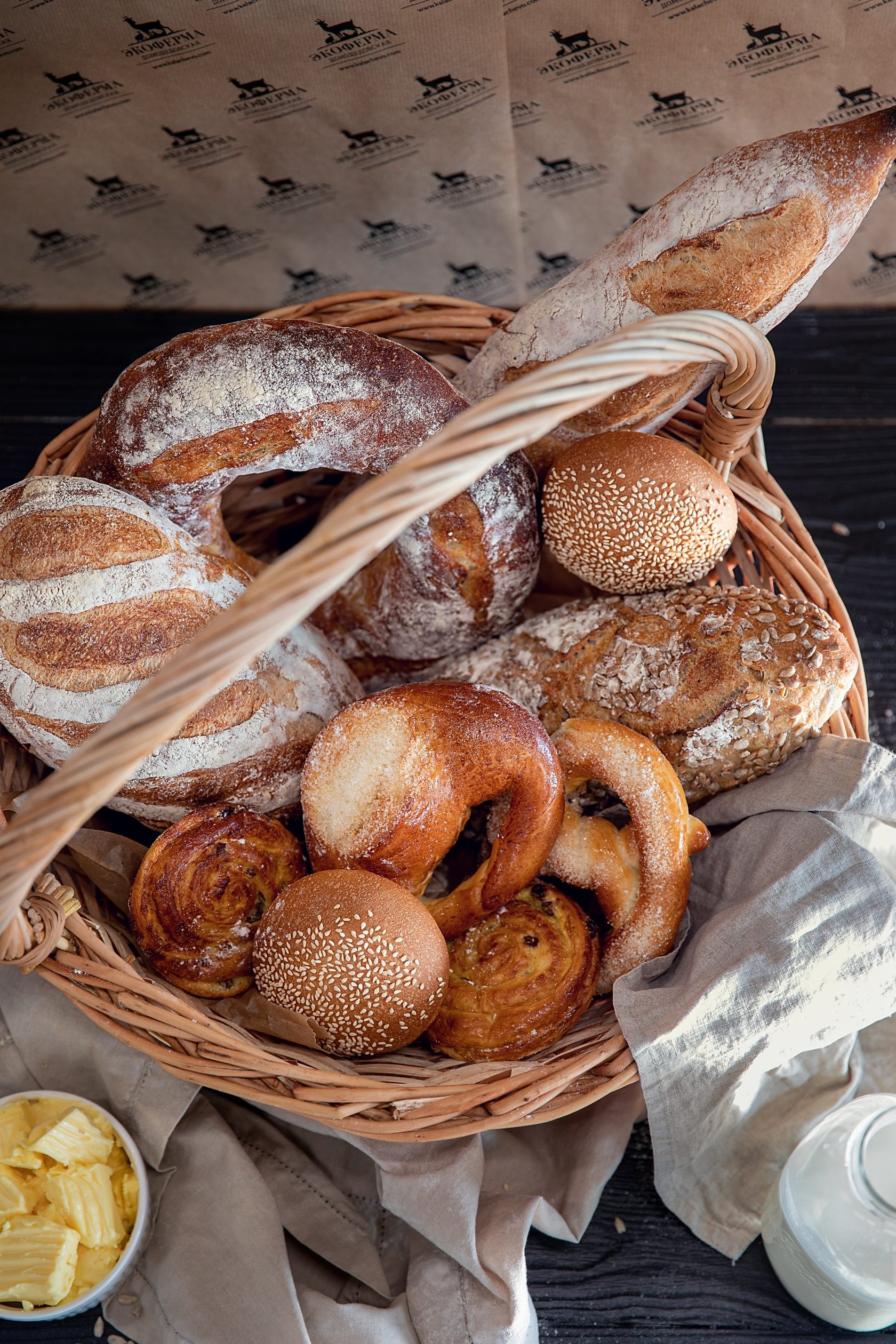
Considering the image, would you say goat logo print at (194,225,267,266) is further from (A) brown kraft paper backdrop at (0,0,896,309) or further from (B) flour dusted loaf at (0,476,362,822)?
(B) flour dusted loaf at (0,476,362,822)

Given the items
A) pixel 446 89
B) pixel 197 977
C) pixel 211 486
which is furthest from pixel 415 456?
pixel 446 89

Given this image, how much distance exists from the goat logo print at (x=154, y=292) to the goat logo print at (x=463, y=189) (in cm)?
45

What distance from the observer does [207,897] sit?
42.1 inches

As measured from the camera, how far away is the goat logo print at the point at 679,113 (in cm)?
153

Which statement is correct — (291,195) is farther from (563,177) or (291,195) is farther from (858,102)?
(858,102)

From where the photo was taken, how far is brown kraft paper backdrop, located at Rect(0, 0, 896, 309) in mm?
1420

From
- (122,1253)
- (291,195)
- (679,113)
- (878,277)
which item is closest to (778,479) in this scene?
(878,277)

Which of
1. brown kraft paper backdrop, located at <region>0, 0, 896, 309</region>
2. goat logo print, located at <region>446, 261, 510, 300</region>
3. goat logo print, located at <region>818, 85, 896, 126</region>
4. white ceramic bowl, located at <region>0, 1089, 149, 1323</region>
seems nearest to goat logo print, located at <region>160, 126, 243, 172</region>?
brown kraft paper backdrop, located at <region>0, 0, 896, 309</region>

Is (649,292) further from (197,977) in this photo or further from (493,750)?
(197,977)

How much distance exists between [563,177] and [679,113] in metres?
0.20

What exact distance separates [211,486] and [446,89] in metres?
0.75

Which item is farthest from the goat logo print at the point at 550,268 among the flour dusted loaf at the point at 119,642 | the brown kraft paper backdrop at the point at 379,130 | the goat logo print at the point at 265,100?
the flour dusted loaf at the point at 119,642

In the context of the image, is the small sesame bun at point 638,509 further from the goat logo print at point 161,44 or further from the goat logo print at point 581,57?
the goat logo print at point 161,44

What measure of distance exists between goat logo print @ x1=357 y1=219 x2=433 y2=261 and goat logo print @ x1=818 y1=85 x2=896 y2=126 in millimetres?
632
